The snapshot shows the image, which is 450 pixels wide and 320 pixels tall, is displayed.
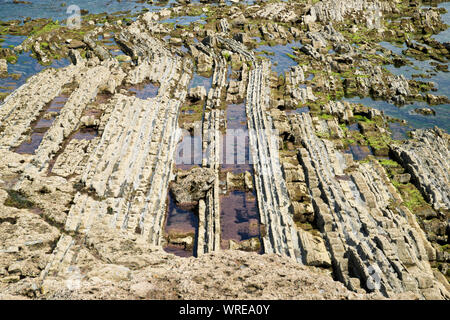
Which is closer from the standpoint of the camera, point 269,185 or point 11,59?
point 269,185

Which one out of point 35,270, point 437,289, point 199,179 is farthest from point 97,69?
point 437,289

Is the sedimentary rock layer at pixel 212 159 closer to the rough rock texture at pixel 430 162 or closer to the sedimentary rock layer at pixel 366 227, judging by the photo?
the sedimentary rock layer at pixel 366 227

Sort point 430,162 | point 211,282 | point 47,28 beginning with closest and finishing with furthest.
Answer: point 211,282 < point 430,162 < point 47,28

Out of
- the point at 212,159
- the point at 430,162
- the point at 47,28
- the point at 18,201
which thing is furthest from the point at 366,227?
the point at 47,28

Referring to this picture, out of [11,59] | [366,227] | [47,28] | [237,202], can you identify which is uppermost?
[47,28]

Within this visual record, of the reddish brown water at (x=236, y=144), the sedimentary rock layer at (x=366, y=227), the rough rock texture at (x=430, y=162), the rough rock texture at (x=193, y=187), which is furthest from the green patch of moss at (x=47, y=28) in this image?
the rough rock texture at (x=430, y=162)

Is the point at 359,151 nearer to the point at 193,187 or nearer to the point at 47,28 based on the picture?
the point at 193,187

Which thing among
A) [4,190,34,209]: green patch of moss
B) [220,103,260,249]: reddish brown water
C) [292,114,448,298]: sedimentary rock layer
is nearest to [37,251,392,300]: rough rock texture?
[292,114,448,298]: sedimentary rock layer

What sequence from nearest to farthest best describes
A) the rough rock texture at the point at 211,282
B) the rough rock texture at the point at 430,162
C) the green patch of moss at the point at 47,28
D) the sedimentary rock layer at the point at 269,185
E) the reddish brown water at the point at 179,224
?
the rough rock texture at the point at 211,282, the sedimentary rock layer at the point at 269,185, the reddish brown water at the point at 179,224, the rough rock texture at the point at 430,162, the green patch of moss at the point at 47,28
